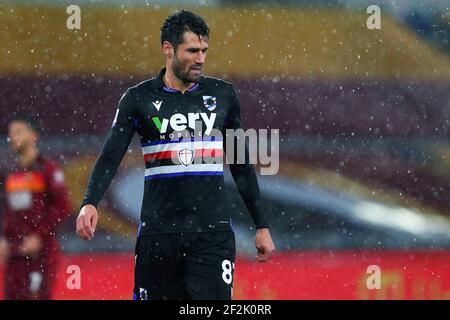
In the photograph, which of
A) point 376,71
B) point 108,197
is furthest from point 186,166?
point 376,71

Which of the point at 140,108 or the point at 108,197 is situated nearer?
the point at 140,108

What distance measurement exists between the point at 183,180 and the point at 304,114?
4.84 m

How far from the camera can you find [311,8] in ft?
32.7

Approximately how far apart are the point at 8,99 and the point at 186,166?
490 centimetres

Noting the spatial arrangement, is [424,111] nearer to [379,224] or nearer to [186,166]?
[379,224]

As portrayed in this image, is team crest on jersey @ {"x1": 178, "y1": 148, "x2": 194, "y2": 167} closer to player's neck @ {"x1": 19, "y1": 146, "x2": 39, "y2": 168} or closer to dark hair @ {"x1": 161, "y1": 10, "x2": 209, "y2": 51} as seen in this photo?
dark hair @ {"x1": 161, "y1": 10, "x2": 209, "y2": 51}

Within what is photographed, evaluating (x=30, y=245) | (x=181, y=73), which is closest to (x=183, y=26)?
(x=181, y=73)

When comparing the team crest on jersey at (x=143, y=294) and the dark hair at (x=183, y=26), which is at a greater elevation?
the dark hair at (x=183, y=26)

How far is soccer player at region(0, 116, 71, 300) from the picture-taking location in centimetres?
719

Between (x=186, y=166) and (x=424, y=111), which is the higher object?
(x=424, y=111)

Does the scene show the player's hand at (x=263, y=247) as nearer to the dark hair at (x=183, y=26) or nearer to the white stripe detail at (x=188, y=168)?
the white stripe detail at (x=188, y=168)

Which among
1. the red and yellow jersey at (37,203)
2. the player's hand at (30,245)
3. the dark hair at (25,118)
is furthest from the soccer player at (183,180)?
the dark hair at (25,118)

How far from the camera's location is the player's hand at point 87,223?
490 cm

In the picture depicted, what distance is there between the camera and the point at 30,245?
718 cm
